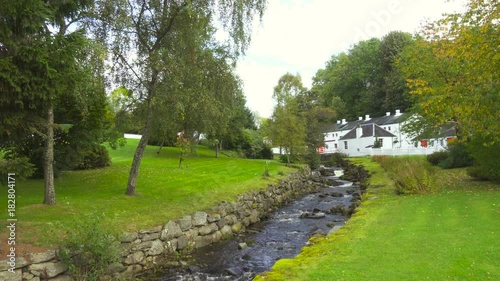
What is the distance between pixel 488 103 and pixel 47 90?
15541 mm

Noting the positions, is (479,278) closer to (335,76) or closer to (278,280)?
(278,280)

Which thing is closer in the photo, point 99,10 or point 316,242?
point 316,242

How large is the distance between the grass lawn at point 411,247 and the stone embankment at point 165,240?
4.16 m

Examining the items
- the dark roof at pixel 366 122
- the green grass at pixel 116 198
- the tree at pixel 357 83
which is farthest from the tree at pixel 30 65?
the tree at pixel 357 83

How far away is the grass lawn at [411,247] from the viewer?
21.5 ft

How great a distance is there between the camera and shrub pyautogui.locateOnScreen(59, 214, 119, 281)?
8086 mm

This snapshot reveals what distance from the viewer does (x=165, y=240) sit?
10.9 meters

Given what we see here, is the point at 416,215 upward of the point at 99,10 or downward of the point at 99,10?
downward

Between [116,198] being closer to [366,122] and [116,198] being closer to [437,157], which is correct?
[437,157]

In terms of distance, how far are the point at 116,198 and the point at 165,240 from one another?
12.1 feet

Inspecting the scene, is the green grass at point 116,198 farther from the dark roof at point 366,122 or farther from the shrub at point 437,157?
the dark roof at point 366,122

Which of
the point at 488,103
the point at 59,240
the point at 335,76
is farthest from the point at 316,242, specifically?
the point at 335,76

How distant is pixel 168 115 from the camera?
44.7 feet

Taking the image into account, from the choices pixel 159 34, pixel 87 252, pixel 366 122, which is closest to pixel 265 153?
pixel 366 122
